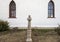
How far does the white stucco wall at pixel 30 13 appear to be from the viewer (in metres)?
24.1

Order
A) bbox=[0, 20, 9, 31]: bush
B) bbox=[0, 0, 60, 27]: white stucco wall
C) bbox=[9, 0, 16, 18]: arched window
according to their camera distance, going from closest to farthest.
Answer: bbox=[0, 20, 9, 31]: bush < bbox=[0, 0, 60, 27]: white stucco wall < bbox=[9, 0, 16, 18]: arched window

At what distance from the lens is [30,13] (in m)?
24.1

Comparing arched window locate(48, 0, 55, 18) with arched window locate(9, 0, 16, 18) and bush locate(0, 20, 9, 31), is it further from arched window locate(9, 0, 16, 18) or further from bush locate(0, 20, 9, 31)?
bush locate(0, 20, 9, 31)

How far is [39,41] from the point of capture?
631 inches

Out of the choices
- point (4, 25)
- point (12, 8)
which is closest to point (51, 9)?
point (12, 8)

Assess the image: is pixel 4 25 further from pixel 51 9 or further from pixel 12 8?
pixel 51 9

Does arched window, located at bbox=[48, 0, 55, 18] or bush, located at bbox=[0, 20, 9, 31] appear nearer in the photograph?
bush, located at bbox=[0, 20, 9, 31]

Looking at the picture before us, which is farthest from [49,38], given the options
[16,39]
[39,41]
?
[16,39]

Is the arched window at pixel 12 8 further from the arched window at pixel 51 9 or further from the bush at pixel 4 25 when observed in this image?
the arched window at pixel 51 9

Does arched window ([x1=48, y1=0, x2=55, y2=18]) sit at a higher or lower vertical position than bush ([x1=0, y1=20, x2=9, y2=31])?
higher

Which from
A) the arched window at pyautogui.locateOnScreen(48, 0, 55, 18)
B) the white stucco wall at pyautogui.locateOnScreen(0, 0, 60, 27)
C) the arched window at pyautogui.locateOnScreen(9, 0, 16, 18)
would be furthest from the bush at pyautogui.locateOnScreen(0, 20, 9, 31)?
the arched window at pyautogui.locateOnScreen(48, 0, 55, 18)

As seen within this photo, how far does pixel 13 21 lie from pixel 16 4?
180cm

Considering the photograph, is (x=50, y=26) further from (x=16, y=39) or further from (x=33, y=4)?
(x=16, y=39)

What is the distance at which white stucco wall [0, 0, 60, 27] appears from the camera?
24.1m
